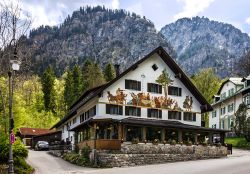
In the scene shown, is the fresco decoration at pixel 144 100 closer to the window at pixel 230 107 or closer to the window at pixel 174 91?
the window at pixel 174 91

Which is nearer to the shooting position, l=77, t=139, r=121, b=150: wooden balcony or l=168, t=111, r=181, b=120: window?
l=77, t=139, r=121, b=150: wooden balcony

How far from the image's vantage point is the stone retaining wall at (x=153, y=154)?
122 ft

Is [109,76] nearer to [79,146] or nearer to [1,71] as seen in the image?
[79,146]

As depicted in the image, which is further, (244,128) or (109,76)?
(109,76)

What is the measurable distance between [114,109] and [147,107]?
403 cm

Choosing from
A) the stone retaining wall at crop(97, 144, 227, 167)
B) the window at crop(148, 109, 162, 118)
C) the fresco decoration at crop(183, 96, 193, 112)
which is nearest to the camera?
the stone retaining wall at crop(97, 144, 227, 167)

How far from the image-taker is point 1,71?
27.8 metres

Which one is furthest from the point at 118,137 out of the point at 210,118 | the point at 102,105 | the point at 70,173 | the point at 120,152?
the point at 210,118

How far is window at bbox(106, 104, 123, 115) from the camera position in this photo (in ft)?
146

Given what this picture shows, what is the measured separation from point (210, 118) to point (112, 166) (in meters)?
48.0

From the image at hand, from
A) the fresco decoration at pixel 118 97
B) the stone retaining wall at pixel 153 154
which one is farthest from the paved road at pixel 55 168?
the fresco decoration at pixel 118 97

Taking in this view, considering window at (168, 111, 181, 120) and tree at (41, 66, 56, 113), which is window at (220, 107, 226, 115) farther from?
tree at (41, 66, 56, 113)

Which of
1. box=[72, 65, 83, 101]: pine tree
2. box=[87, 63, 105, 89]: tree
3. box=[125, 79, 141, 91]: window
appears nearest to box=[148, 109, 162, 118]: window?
box=[125, 79, 141, 91]: window

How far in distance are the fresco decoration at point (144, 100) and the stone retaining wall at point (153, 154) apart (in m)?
6.23
